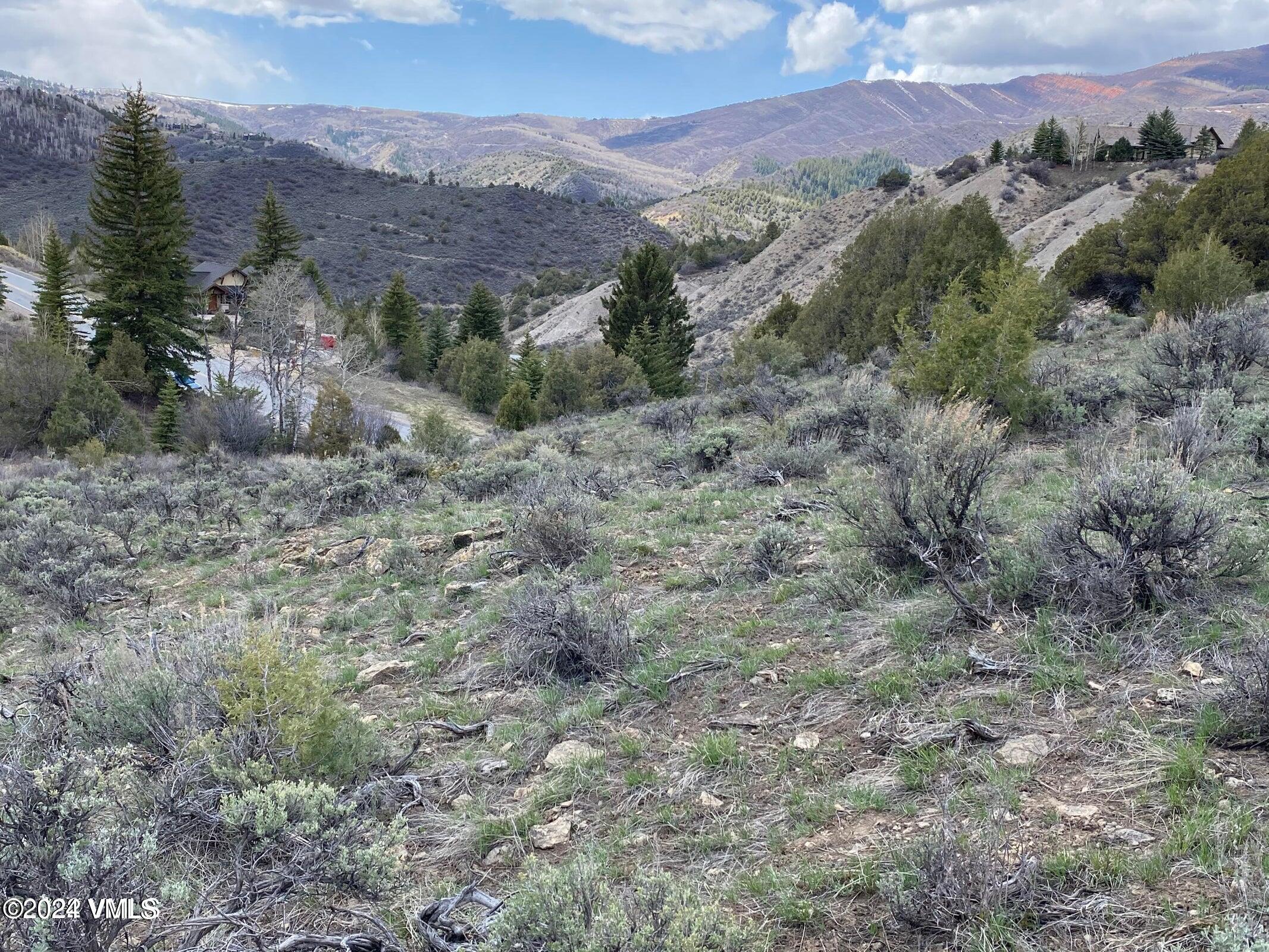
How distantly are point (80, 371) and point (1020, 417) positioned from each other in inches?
889

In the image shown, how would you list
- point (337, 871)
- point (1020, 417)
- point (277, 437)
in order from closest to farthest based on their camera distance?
point (337, 871), point (1020, 417), point (277, 437)

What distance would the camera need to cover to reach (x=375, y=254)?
72.2m

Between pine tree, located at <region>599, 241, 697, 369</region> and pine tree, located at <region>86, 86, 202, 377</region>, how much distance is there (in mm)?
15908

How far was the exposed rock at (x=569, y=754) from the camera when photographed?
339 centimetres

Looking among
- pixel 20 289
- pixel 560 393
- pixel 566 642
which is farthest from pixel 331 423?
pixel 20 289

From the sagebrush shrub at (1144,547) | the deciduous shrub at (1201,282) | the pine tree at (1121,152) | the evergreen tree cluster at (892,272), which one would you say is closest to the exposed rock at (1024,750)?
the sagebrush shrub at (1144,547)

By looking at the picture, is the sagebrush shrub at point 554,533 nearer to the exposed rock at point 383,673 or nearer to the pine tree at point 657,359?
the exposed rock at point 383,673

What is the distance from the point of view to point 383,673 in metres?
4.83

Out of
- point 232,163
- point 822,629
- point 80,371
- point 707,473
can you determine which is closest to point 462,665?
point 822,629

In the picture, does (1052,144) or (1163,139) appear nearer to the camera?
(1163,139)

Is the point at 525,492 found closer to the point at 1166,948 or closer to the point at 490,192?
the point at 1166,948

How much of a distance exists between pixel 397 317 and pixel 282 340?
15730 mm

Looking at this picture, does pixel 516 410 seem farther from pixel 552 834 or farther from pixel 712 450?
pixel 552 834

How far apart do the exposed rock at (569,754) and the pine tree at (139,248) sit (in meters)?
28.3
